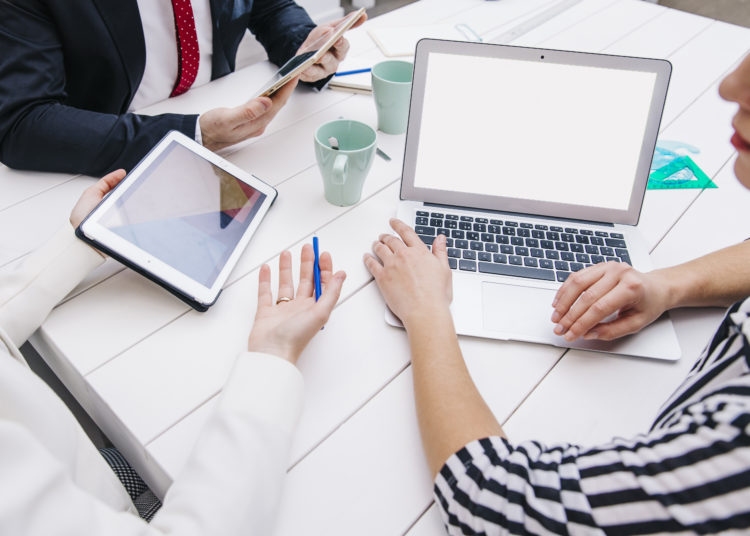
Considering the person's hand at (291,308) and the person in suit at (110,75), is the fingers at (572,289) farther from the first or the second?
the person in suit at (110,75)

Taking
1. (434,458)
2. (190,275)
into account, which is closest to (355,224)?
(190,275)

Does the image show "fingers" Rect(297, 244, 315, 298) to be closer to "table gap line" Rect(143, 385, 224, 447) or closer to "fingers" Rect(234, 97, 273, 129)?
"table gap line" Rect(143, 385, 224, 447)

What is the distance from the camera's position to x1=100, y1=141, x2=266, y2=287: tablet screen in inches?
25.5

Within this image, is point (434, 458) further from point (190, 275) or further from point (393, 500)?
point (190, 275)

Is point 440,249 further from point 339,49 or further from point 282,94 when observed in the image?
point 339,49

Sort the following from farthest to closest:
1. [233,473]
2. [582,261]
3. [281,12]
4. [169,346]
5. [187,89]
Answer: [281,12] < [187,89] < [582,261] < [169,346] < [233,473]

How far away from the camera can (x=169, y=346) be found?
62 centimetres

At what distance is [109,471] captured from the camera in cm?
57

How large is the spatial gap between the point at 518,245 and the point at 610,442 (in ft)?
→ 1.11

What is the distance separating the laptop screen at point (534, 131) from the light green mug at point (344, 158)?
0.23ft

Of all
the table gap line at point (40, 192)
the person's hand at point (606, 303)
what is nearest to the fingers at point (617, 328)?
the person's hand at point (606, 303)

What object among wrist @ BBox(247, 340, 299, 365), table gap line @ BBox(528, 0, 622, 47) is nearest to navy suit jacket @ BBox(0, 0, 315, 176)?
wrist @ BBox(247, 340, 299, 365)

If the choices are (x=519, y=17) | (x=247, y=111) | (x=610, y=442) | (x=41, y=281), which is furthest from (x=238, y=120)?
(x=519, y=17)

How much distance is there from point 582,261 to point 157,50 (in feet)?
3.23
